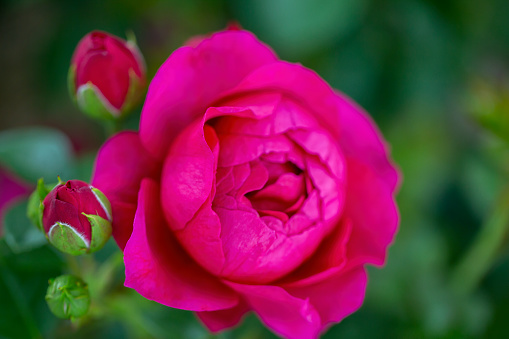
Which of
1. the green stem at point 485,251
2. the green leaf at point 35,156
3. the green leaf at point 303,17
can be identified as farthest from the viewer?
the green leaf at point 303,17

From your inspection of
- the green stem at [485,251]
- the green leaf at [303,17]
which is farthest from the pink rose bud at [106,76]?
the green stem at [485,251]

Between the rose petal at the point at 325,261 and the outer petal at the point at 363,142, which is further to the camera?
the outer petal at the point at 363,142

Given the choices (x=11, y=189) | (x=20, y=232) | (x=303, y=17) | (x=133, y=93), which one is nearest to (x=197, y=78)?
(x=133, y=93)

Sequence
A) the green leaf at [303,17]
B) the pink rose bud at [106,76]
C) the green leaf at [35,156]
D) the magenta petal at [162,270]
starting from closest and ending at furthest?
the magenta petal at [162,270]
the pink rose bud at [106,76]
the green leaf at [35,156]
the green leaf at [303,17]

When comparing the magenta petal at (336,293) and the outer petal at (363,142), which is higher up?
the outer petal at (363,142)

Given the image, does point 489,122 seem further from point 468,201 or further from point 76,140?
point 76,140

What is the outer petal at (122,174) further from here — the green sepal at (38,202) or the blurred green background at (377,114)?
the blurred green background at (377,114)

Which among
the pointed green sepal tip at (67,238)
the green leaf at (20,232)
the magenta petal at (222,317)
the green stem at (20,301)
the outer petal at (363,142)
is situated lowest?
the green stem at (20,301)

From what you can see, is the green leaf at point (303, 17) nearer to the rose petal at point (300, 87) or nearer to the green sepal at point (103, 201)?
the rose petal at point (300, 87)
